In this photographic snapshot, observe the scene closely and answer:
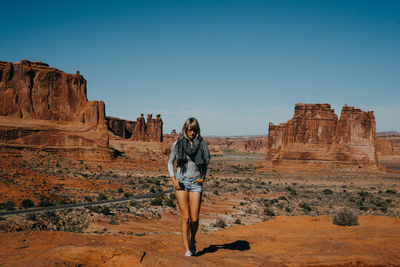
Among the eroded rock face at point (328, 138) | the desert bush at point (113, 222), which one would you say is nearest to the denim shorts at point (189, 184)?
the desert bush at point (113, 222)

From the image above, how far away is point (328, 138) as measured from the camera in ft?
216

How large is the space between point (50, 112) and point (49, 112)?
0.17 meters

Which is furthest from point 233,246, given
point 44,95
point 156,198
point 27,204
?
point 44,95

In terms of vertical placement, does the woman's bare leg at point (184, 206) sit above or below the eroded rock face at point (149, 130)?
below

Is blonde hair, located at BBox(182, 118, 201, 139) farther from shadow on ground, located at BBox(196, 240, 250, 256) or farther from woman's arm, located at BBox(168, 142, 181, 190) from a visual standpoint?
shadow on ground, located at BBox(196, 240, 250, 256)

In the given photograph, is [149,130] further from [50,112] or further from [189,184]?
[189,184]

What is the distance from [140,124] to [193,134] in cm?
10437

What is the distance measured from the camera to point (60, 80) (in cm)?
5644

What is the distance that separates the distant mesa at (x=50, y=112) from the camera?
48188 mm

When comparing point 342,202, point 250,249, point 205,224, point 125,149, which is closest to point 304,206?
point 342,202

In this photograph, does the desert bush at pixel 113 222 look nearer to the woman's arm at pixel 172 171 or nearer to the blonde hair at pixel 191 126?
the woman's arm at pixel 172 171

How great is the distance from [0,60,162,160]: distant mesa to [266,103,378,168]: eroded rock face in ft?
134

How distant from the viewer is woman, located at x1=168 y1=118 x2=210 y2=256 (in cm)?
536

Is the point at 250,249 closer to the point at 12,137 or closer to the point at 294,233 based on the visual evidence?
the point at 294,233
